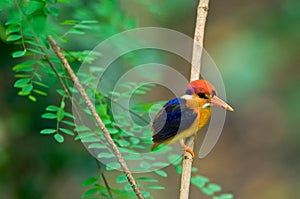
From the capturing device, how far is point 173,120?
1432 millimetres

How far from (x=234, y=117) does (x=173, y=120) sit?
9.87 ft

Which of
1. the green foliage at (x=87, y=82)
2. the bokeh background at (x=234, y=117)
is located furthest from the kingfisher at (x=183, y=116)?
the bokeh background at (x=234, y=117)

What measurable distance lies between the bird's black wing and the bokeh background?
617 millimetres

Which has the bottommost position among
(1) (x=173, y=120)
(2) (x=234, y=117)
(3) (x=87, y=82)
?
(1) (x=173, y=120)

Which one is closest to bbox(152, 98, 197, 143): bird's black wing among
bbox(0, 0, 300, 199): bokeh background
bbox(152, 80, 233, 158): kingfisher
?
bbox(152, 80, 233, 158): kingfisher

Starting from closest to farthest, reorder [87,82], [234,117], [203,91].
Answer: [203,91] → [87,82] → [234,117]

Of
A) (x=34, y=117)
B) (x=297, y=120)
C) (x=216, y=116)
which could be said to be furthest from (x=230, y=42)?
(x=216, y=116)

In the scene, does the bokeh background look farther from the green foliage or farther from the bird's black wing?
the bird's black wing

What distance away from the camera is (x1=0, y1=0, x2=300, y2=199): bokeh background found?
236cm

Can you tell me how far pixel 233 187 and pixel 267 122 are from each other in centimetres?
57

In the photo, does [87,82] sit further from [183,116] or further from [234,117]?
[234,117]

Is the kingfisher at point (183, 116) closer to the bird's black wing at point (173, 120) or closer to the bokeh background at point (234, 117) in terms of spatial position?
the bird's black wing at point (173, 120)

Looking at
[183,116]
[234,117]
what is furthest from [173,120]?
[234,117]

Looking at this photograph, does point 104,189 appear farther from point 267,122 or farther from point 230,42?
point 267,122
